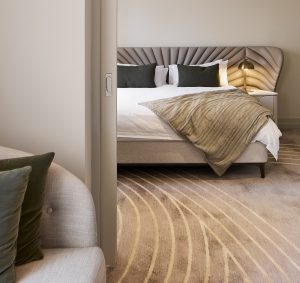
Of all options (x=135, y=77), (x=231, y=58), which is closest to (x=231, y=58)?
(x=231, y=58)

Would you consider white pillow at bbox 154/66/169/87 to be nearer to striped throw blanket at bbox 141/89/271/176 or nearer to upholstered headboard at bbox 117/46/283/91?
upholstered headboard at bbox 117/46/283/91

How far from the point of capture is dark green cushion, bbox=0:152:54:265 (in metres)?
1.34

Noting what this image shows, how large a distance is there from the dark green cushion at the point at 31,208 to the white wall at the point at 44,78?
333 millimetres

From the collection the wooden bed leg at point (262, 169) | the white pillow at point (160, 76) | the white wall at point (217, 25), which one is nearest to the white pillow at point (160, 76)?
the white pillow at point (160, 76)

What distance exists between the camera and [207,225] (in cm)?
279

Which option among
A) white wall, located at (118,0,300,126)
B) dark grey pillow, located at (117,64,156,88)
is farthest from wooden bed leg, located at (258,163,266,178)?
white wall, located at (118,0,300,126)

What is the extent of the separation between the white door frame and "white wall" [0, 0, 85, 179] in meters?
0.11

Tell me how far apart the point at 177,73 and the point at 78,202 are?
447 cm

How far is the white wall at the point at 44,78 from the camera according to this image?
1646 millimetres

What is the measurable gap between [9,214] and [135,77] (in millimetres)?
4511

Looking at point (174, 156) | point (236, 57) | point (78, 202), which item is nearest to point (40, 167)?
point (78, 202)

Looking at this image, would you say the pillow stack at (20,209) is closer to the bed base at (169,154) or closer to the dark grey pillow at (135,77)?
the bed base at (169,154)

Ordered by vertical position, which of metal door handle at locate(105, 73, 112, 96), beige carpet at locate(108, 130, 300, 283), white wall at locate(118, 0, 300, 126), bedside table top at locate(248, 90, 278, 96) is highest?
white wall at locate(118, 0, 300, 126)

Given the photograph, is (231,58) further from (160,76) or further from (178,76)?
(160,76)
